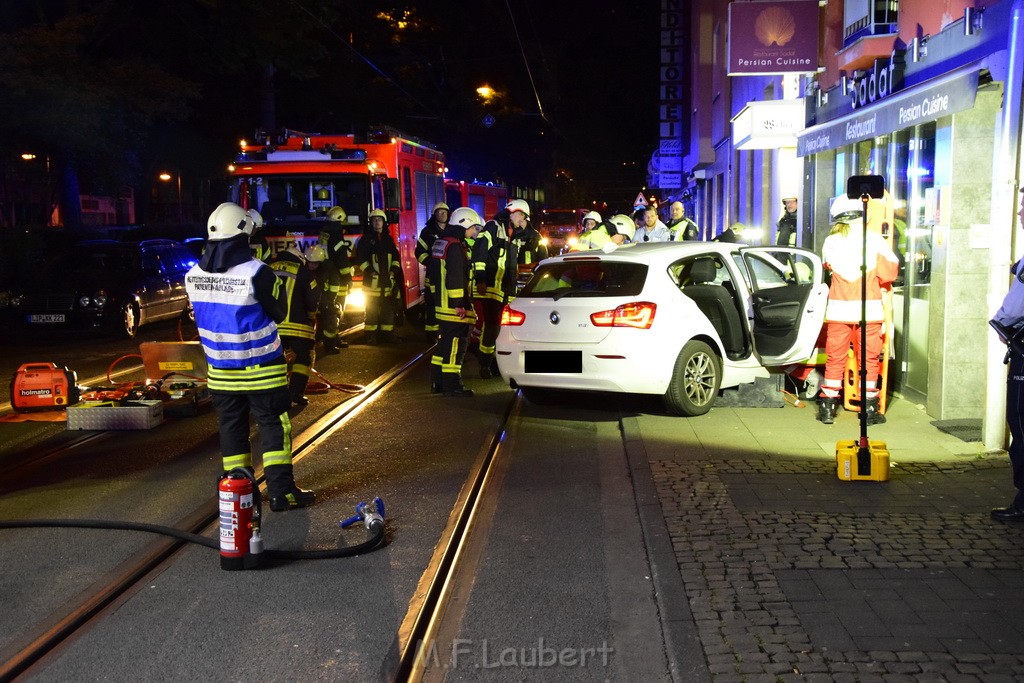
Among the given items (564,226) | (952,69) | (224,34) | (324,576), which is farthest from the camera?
(564,226)

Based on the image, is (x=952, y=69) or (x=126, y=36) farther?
(x=126, y=36)

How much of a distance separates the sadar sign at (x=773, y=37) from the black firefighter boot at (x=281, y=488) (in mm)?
9686

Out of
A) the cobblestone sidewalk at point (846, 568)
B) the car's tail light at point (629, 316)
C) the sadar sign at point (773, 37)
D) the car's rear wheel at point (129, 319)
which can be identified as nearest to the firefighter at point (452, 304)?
the car's tail light at point (629, 316)

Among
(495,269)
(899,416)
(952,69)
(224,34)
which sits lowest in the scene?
(899,416)

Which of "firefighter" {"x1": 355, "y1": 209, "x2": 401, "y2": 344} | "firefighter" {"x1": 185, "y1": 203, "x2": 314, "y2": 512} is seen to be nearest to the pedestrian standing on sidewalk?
"firefighter" {"x1": 185, "y1": 203, "x2": 314, "y2": 512}

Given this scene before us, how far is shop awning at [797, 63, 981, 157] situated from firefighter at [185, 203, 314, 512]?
17.1 feet

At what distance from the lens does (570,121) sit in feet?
236

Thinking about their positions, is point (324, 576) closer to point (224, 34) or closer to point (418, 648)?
point (418, 648)

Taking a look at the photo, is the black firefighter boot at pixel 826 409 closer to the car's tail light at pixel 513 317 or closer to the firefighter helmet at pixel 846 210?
the firefighter helmet at pixel 846 210

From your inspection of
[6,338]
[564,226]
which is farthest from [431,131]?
[6,338]

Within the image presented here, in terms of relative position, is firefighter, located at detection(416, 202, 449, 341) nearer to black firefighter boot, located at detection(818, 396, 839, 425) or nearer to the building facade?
the building facade

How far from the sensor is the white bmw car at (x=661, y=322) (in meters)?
9.68

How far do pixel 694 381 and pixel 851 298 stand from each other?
58.8 inches

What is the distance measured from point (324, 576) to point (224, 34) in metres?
25.4
